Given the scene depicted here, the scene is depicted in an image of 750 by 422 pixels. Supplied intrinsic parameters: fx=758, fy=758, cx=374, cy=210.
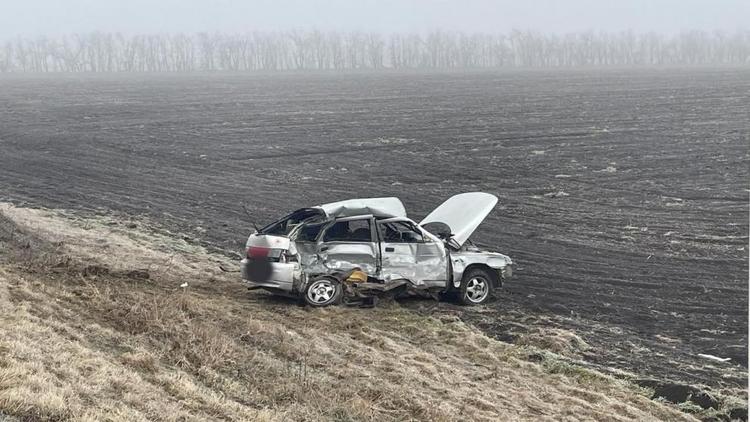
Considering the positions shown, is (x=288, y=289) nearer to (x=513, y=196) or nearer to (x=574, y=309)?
(x=574, y=309)

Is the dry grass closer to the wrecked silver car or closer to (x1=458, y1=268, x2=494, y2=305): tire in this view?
the wrecked silver car

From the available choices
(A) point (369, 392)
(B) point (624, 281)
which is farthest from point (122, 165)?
(A) point (369, 392)

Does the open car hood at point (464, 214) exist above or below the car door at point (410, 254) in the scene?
above

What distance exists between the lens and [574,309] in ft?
47.8

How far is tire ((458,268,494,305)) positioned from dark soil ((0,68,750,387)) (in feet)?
1.26

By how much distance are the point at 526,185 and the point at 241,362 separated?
21.1 m

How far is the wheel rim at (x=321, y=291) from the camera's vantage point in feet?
44.4

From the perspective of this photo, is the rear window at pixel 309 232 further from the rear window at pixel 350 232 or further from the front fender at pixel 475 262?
the front fender at pixel 475 262

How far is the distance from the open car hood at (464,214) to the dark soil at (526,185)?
1.56 m

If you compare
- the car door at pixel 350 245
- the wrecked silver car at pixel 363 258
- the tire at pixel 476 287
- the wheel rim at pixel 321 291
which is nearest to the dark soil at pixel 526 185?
the tire at pixel 476 287

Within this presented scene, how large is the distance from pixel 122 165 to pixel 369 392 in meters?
28.2

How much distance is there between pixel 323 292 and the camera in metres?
13.7

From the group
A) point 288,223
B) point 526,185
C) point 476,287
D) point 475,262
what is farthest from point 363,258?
point 526,185

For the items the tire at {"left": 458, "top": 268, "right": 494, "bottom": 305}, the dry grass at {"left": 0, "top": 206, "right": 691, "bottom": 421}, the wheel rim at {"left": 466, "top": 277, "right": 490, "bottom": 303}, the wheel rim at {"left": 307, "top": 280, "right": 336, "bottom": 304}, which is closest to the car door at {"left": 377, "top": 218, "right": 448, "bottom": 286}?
the tire at {"left": 458, "top": 268, "right": 494, "bottom": 305}
